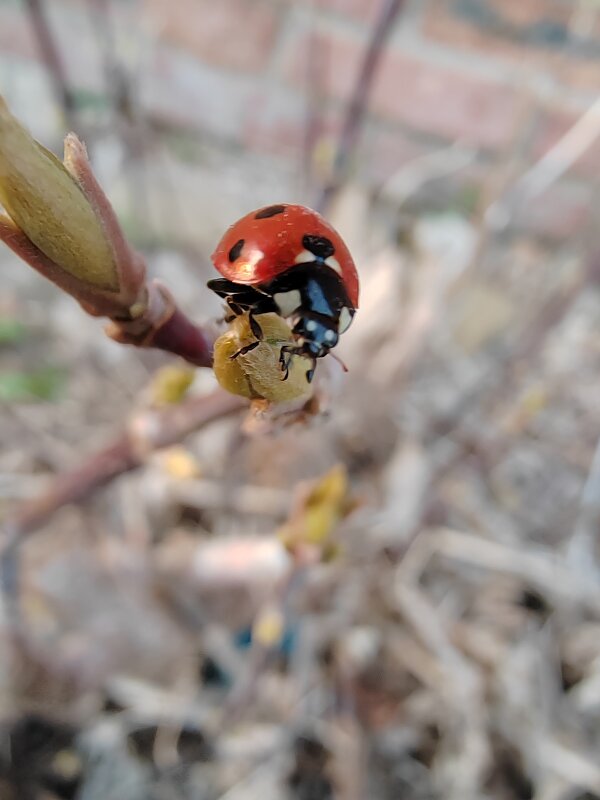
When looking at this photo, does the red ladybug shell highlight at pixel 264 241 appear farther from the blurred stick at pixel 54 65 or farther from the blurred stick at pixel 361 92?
the blurred stick at pixel 54 65

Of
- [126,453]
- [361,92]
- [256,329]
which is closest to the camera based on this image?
[256,329]

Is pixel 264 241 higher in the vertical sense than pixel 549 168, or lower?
lower

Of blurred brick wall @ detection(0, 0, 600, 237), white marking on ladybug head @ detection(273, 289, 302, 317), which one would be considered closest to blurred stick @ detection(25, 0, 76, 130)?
blurred brick wall @ detection(0, 0, 600, 237)

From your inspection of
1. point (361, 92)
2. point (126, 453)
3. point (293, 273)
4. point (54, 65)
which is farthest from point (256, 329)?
point (54, 65)

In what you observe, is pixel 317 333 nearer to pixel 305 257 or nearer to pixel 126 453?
pixel 305 257

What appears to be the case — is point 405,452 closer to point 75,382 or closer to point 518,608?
point 518,608

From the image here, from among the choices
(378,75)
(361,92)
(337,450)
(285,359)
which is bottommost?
(285,359)

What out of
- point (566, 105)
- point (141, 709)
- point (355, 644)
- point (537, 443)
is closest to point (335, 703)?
point (355, 644)

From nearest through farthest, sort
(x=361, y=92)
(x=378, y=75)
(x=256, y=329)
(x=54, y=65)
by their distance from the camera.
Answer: (x=256, y=329)
(x=361, y=92)
(x=54, y=65)
(x=378, y=75)
